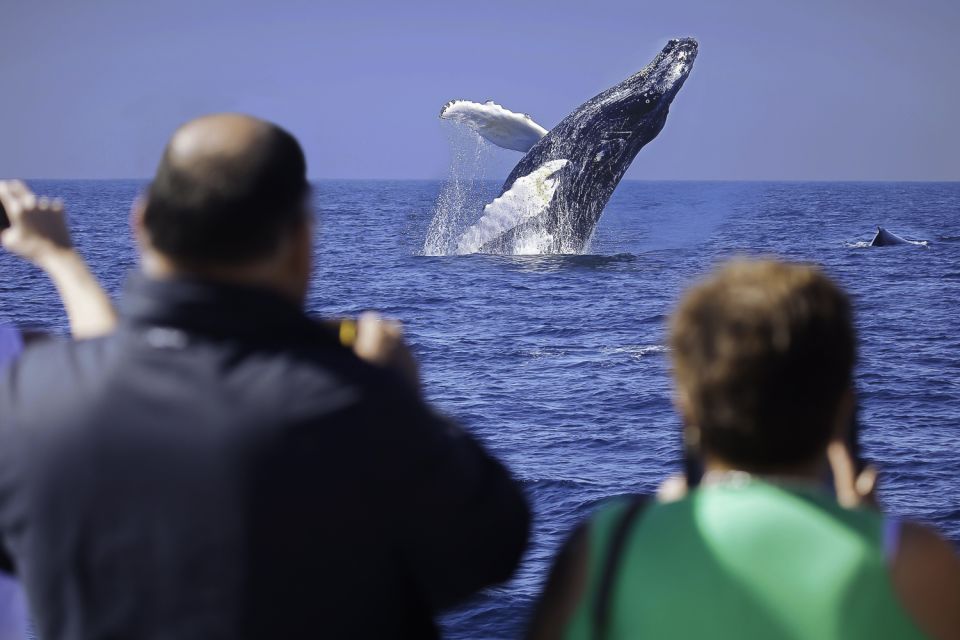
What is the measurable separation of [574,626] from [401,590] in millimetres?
269

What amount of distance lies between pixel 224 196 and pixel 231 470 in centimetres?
40

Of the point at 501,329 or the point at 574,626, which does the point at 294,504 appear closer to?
the point at 574,626

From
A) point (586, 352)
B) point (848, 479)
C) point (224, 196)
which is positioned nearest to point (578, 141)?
point (586, 352)

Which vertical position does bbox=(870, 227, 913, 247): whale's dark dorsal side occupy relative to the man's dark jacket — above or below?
below

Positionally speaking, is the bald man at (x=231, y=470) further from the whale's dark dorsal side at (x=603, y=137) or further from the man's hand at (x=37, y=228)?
the whale's dark dorsal side at (x=603, y=137)

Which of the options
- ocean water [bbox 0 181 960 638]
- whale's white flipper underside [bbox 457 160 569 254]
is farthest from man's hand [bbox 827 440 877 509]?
whale's white flipper underside [bbox 457 160 569 254]

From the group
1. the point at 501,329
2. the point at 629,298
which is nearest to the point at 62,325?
the point at 501,329

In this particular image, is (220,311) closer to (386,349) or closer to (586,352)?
(386,349)

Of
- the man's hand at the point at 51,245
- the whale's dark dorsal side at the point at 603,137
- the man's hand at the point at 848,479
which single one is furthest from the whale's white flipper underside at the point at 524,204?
the man's hand at the point at 848,479

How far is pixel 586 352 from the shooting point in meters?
17.2

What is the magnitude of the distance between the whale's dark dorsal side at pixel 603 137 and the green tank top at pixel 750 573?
20.0 meters

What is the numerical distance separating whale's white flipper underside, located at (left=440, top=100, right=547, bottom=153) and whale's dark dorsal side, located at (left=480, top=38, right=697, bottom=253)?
Answer: 0.42 metres

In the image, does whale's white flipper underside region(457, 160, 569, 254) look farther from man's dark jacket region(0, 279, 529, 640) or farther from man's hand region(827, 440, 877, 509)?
man's dark jacket region(0, 279, 529, 640)

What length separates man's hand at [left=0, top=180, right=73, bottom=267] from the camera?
2.08 metres
